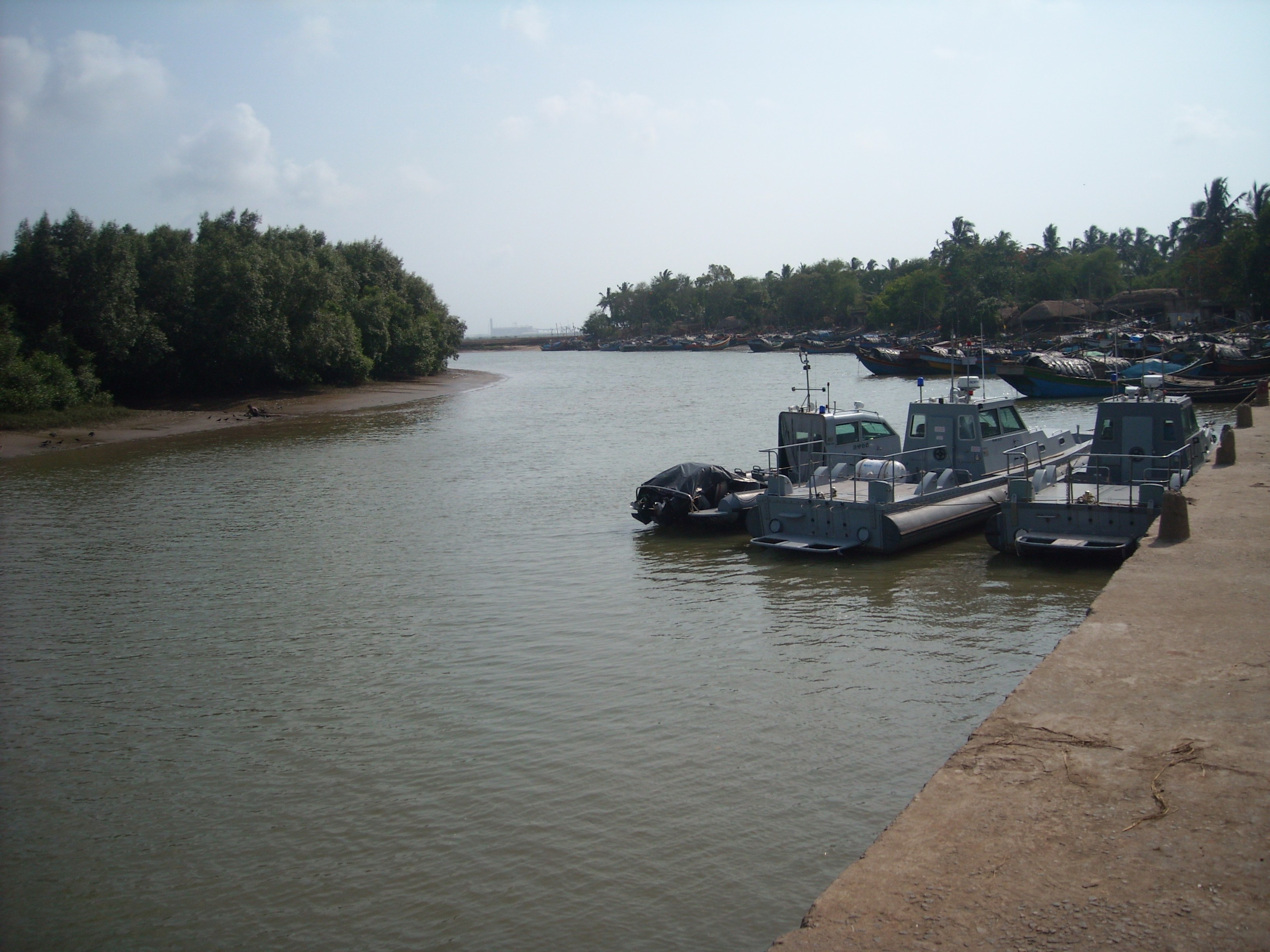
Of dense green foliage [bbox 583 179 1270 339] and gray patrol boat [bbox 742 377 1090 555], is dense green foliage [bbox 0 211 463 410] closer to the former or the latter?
gray patrol boat [bbox 742 377 1090 555]

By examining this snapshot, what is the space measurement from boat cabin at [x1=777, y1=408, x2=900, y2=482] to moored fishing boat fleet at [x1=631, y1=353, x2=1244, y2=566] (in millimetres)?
34

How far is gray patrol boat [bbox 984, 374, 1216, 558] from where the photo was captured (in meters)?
15.7

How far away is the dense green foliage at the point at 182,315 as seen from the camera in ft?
139

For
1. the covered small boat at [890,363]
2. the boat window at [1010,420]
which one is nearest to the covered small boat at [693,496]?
the boat window at [1010,420]

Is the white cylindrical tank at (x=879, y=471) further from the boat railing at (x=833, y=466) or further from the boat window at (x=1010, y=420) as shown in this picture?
the boat window at (x=1010, y=420)

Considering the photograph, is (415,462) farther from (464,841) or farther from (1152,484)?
(464,841)

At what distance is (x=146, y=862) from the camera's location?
26.6 ft

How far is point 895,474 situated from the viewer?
62.6ft

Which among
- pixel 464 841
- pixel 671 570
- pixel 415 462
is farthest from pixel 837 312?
pixel 464 841

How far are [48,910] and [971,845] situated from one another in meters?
6.91

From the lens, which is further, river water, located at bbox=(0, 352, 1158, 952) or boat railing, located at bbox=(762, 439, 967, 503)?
boat railing, located at bbox=(762, 439, 967, 503)

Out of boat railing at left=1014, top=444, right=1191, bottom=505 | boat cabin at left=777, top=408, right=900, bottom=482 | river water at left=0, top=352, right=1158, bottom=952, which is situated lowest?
river water at left=0, top=352, right=1158, bottom=952

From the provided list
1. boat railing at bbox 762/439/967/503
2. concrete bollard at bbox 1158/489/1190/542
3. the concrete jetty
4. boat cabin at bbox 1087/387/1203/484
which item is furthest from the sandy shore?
the concrete jetty

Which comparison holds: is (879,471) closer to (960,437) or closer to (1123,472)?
(960,437)
